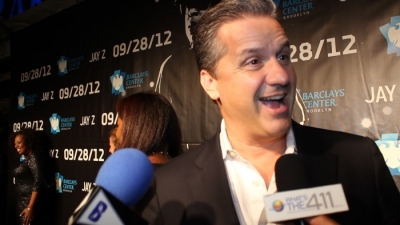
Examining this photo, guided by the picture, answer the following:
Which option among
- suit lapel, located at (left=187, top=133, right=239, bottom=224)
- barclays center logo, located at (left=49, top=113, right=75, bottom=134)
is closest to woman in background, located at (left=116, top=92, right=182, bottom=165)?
suit lapel, located at (left=187, top=133, right=239, bottom=224)

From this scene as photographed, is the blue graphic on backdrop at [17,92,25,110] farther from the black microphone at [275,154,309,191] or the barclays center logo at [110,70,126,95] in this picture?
the black microphone at [275,154,309,191]

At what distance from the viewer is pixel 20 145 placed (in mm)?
3557

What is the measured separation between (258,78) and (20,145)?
3353mm

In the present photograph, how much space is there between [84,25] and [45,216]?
208 centimetres

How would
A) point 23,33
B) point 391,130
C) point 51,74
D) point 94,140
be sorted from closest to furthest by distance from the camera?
point 391,130
point 94,140
point 51,74
point 23,33

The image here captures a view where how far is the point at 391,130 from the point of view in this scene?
1.67 m

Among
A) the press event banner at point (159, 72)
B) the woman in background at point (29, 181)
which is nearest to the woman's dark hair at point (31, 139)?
the woman in background at point (29, 181)

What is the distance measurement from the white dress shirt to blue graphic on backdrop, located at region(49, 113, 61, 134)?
304 centimetres

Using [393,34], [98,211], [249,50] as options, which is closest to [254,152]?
[249,50]

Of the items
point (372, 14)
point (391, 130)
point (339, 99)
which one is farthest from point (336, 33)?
point (391, 130)

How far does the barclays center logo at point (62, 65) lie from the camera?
3643 mm

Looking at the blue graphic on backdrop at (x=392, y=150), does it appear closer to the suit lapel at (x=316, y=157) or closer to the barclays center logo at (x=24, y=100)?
the suit lapel at (x=316, y=157)

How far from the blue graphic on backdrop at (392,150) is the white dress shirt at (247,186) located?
881mm

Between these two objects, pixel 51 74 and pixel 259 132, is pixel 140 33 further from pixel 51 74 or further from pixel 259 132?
pixel 259 132
